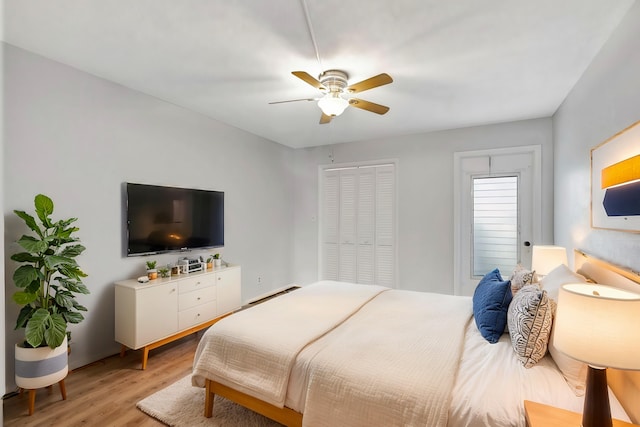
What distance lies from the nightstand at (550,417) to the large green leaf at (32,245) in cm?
297

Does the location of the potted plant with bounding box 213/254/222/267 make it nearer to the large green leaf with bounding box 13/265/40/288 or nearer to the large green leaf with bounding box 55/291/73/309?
the large green leaf with bounding box 55/291/73/309

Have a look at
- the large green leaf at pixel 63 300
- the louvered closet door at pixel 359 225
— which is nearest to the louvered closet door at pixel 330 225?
the louvered closet door at pixel 359 225

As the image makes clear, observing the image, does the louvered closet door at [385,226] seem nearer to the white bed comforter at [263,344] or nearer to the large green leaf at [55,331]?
the white bed comforter at [263,344]

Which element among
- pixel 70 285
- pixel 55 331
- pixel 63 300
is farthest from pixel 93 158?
pixel 55 331

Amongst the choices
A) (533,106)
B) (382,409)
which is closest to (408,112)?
(533,106)

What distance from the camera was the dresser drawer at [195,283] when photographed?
328 cm

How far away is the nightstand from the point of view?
1363 millimetres

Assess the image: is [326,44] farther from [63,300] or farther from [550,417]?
[63,300]

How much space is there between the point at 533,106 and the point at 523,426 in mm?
3283

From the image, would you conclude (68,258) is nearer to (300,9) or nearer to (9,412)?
(9,412)

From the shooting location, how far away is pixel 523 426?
1.42 metres

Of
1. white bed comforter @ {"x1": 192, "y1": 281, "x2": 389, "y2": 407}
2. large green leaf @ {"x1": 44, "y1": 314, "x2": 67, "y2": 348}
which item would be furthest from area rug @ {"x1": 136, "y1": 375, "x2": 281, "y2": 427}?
large green leaf @ {"x1": 44, "y1": 314, "x2": 67, "y2": 348}

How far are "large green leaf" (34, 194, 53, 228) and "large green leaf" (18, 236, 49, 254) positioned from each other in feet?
0.47

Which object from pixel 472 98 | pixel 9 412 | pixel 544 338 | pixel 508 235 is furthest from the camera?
pixel 508 235
